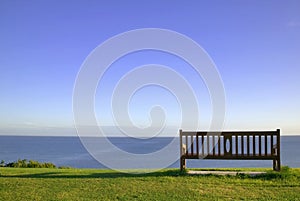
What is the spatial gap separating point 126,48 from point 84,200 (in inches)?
218

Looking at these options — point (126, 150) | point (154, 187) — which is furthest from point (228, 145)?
point (126, 150)

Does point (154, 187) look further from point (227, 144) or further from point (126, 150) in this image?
point (126, 150)

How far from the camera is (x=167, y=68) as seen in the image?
11.0 meters

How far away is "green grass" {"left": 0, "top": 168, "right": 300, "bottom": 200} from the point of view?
225 inches

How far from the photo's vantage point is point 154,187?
6398 millimetres

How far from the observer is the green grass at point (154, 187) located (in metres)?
5.73

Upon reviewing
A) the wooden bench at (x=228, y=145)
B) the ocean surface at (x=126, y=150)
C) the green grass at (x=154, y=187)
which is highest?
the wooden bench at (x=228, y=145)

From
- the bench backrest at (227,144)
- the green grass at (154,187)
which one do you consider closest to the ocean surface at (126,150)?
the bench backrest at (227,144)

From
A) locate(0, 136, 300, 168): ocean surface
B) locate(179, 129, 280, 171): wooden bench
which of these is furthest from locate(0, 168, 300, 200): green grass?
locate(0, 136, 300, 168): ocean surface

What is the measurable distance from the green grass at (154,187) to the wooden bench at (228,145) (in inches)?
21.9

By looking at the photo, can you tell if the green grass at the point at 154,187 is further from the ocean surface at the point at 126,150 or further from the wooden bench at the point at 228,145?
the ocean surface at the point at 126,150

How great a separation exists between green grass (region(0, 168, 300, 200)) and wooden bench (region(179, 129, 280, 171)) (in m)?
0.56

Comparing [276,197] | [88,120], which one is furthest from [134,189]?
[88,120]

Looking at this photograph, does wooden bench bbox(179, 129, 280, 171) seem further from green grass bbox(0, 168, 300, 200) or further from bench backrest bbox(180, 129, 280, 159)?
green grass bbox(0, 168, 300, 200)
